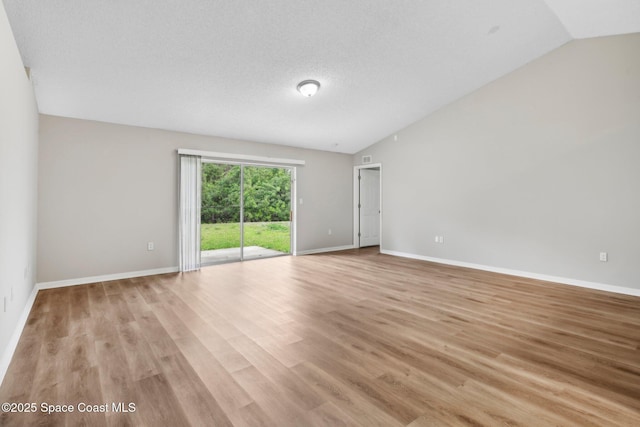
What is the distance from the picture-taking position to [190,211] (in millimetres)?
5195

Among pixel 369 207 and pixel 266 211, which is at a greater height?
pixel 369 207

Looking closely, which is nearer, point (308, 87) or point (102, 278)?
point (308, 87)

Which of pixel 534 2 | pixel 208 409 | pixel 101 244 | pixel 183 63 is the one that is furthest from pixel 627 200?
pixel 101 244

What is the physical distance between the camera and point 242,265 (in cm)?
562

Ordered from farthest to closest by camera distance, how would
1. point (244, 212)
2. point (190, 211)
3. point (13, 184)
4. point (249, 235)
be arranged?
point (249, 235)
point (244, 212)
point (190, 211)
point (13, 184)

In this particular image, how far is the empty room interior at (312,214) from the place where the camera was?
6.26 ft

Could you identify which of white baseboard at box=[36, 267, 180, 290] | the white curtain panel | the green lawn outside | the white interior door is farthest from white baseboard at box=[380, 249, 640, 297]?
white baseboard at box=[36, 267, 180, 290]

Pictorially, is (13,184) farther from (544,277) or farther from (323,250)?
(544,277)

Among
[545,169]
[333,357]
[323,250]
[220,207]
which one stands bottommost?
[333,357]

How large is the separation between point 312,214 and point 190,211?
2732 millimetres

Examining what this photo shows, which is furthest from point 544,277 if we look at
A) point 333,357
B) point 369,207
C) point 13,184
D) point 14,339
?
point 13,184

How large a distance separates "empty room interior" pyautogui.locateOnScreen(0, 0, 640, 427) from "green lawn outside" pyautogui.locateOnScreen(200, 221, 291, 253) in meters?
0.06

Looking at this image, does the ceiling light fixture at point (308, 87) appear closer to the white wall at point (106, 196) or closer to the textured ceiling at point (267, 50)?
the textured ceiling at point (267, 50)

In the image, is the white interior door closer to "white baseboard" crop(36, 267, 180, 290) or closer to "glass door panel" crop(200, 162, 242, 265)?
"glass door panel" crop(200, 162, 242, 265)
